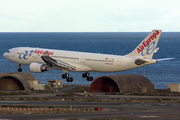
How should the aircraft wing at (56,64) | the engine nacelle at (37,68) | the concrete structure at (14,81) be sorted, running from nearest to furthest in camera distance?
the aircraft wing at (56,64) → the engine nacelle at (37,68) → the concrete structure at (14,81)

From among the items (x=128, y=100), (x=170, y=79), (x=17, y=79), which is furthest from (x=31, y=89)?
(x=170, y=79)

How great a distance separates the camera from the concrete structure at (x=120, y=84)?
8150 centimetres

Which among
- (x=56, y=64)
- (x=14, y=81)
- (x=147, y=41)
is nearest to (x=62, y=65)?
(x=56, y=64)

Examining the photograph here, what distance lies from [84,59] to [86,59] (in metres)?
0.43

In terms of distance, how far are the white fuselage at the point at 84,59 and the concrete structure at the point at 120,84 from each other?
1314 centimetres

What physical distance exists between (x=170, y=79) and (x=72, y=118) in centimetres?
11280

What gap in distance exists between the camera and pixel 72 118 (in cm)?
4100

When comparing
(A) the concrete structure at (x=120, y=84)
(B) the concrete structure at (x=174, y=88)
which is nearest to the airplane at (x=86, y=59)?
(A) the concrete structure at (x=120, y=84)

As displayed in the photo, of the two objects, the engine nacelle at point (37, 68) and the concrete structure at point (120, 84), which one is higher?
the engine nacelle at point (37, 68)

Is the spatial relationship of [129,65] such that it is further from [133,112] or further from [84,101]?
[133,112]

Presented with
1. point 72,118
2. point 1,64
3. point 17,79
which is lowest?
point 72,118

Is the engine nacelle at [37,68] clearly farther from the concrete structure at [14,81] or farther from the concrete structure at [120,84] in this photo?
the concrete structure at [14,81]

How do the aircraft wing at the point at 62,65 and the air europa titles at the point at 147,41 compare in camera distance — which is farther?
the aircraft wing at the point at 62,65

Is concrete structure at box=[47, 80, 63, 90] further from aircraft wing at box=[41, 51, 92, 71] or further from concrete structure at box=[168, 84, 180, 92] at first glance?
concrete structure at box=[168, 84, 180, 92]
